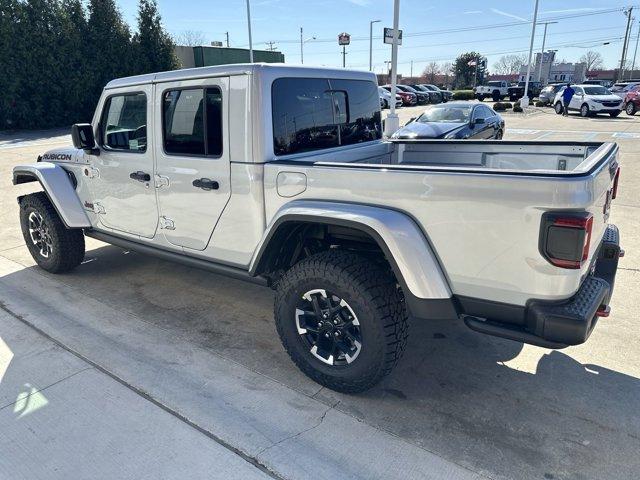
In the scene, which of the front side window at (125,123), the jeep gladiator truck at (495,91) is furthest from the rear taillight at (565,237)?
the jeep gladiator truck at (495,91)

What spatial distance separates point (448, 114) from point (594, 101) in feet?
48.2

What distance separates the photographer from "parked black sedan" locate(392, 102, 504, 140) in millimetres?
11219

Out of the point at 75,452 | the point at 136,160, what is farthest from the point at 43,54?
the point at 75,452

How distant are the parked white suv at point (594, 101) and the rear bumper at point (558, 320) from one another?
23966mm

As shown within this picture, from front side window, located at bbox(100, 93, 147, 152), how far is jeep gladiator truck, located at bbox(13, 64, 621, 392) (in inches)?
0.7

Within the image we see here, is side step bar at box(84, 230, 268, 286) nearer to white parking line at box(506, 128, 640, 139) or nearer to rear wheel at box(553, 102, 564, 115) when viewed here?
white parking line at box(506, 128, 640, 139)

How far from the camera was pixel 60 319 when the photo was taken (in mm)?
3955

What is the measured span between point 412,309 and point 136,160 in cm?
258

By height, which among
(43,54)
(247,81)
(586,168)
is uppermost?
(43,54)

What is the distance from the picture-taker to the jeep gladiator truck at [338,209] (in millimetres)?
2217

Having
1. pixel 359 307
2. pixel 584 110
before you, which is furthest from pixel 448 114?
pixel 584 110

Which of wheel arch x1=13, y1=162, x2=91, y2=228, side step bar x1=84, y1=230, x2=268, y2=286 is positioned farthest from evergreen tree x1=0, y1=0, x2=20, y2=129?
side step bar x1=84, y1=230, x2=268, y2=286

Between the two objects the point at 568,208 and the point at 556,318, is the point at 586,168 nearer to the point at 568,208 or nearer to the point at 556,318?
the point at 568,208

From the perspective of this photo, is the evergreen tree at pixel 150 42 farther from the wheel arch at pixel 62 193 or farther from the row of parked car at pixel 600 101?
the wheel arch at pixel 62 193
